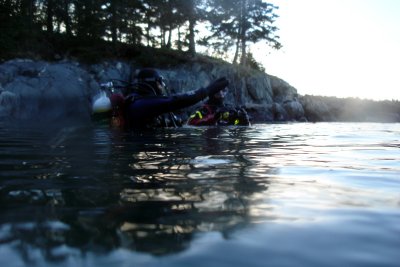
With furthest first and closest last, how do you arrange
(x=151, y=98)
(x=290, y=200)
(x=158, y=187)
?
(x=151, y=98) < (x=158, y=187) < (x=290, y=200)

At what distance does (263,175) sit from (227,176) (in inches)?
10.0

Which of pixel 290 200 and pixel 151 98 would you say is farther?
pixel 151 98

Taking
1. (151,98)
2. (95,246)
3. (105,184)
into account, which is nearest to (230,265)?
(95,246)

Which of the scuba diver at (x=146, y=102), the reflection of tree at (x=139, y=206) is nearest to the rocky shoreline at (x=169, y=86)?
the scuba diver at (x=146, y=102)

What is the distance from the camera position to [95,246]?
4.08 ft

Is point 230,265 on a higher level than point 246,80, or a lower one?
lower

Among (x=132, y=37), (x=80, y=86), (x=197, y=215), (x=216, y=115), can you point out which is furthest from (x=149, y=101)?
(x=132, y=37)

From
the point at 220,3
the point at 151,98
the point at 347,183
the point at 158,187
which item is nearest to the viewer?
the point at 158,187

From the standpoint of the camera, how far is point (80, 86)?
21.4 metres

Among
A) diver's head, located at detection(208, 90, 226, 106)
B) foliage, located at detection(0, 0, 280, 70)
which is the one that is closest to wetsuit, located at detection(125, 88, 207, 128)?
diver's head, located at detection(208, 90, 226, 106)

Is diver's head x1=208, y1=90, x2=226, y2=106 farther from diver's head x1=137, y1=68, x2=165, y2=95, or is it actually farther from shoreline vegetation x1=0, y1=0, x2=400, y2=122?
shoreline vegetation x1=0, y1=0, x2=400, y2=122

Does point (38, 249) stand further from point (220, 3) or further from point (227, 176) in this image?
point (220, 3)

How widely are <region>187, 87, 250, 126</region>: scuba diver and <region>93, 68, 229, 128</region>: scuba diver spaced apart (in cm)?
219

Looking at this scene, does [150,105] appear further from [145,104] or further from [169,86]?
[169,86]
